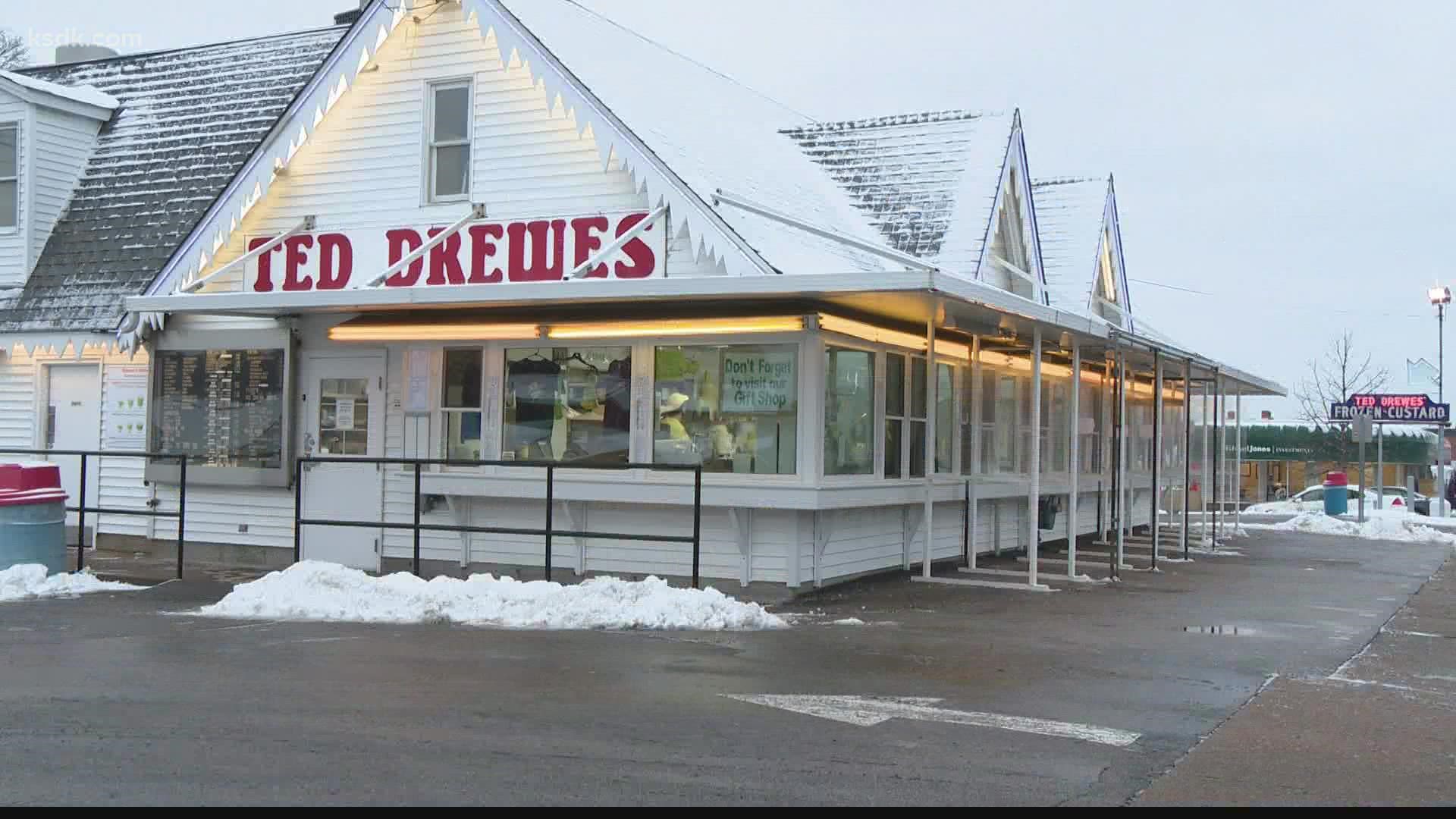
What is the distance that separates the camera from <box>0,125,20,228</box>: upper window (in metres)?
19.9

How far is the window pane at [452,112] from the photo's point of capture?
1669cm

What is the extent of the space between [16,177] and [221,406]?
5.30 meters

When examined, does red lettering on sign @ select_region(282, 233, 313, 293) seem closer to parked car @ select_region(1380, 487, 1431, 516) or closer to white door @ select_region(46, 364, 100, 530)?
white door @ select_region(46, 364, 100, 530)

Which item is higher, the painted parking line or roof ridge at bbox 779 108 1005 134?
roof ridge at bbox 779 108 1005 134

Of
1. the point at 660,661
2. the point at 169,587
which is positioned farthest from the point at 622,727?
the point at 169,587

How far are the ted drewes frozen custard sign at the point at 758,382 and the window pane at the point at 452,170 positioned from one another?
425cm

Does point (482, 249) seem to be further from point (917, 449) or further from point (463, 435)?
point (917, 449)

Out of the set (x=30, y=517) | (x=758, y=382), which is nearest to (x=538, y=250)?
(x=758, y=382)

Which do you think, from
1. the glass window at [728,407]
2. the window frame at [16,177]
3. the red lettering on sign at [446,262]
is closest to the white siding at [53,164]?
the window frame at [16,177]

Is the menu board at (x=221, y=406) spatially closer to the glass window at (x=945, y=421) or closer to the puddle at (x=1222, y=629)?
the glass window at (x=945, y=421)

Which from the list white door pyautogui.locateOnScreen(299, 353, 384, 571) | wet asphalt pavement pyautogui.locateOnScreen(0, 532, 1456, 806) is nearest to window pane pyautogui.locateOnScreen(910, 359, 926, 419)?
wet asphalt pavement pyautogui.locateOnScreen(0, 532, 1456, 806)

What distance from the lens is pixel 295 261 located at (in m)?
17.4

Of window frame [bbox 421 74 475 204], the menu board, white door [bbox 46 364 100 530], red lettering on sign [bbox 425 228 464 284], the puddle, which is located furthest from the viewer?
white door [bbox 46 364 100 530]

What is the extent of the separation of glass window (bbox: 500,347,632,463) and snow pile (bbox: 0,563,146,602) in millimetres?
4297
